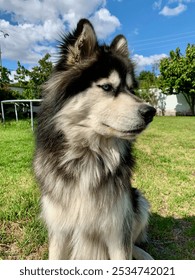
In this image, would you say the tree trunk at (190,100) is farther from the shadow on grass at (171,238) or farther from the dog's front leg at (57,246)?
the dog's front leg at (57,246)

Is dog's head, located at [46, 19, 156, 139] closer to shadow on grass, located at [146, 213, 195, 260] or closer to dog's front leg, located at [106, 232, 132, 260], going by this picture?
dog's front leg, located at [106, 232, 132, 260]

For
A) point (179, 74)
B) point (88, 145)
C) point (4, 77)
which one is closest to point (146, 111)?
point (88, 145)

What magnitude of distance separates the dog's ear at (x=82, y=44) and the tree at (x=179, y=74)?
24.9 meters

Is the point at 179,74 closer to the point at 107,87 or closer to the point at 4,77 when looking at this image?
the point at 4,77

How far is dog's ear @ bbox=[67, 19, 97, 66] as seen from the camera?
213cm

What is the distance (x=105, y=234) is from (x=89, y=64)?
134 cm

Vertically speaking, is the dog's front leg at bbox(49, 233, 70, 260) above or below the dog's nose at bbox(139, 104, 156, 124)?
below

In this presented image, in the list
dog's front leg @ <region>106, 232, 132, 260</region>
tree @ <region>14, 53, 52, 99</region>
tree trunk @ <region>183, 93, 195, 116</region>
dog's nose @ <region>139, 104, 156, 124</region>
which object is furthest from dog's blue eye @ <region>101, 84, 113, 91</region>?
tree trunk @ <region>183, 93, 195, 116</region>

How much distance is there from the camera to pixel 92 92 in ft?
6.66

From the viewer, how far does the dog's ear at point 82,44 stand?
6.98 ft

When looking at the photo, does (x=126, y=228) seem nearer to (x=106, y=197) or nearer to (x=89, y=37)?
(x=106, y=197)

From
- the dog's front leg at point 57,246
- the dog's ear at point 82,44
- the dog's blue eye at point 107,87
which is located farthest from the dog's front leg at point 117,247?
the dog's ear at point 82,44

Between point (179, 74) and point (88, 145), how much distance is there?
2554cm

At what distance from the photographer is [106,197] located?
216 centimetres
